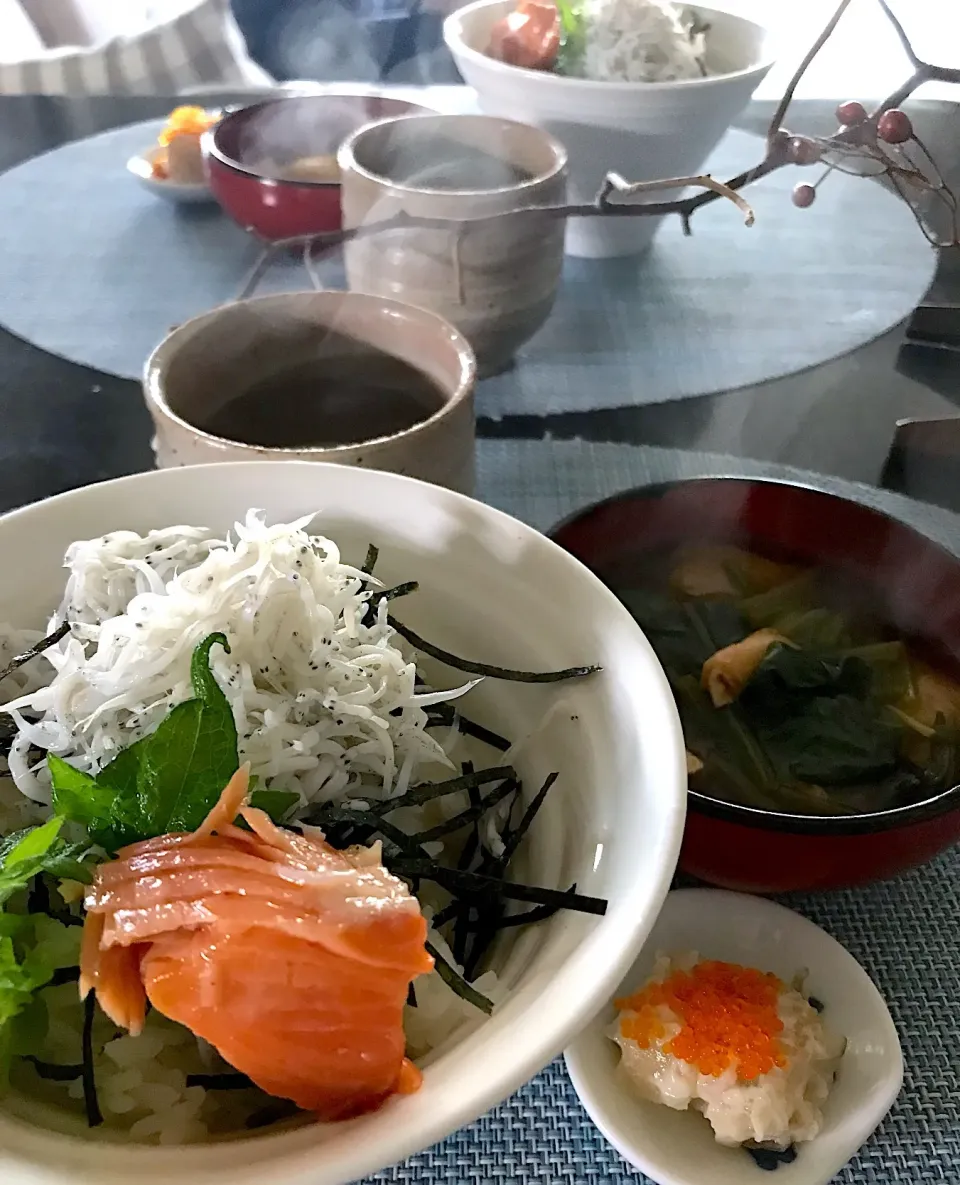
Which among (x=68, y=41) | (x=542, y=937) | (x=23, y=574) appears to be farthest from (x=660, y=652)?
(x=68, y=41)

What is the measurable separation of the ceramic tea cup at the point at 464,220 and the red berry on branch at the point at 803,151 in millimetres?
243

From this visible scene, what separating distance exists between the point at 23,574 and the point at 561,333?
800 mm

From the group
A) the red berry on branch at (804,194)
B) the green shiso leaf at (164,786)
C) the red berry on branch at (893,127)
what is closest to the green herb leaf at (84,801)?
the green shiso leaf at (164,786)

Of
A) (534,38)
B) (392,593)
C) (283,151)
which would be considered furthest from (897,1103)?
(283,151)

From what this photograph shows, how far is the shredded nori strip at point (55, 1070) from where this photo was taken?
52cm

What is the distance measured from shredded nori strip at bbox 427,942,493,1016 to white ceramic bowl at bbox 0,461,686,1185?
15 mm

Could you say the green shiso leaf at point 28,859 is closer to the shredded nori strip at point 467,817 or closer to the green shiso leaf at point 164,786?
the green shiso leaf at point 164,786

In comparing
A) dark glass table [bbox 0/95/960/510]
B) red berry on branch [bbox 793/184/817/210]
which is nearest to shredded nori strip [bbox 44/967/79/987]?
dark glass table [bbox 0/95/960/510]

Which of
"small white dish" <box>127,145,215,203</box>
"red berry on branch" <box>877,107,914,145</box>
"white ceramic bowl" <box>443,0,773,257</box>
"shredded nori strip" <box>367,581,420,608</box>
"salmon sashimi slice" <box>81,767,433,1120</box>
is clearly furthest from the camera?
"small white dish" <box>127,145,215,203</box>

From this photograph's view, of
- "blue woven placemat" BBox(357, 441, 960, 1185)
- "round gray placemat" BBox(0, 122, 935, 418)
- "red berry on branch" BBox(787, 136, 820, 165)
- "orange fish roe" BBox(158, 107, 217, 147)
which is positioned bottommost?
"blue woven placemat" BBox(357, 441, 960, 1185)

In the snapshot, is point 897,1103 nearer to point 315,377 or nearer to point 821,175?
point 315,377

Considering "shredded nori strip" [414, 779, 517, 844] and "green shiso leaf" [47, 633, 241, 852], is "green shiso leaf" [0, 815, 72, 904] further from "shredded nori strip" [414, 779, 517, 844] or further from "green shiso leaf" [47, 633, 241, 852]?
"shredded nori strip" [414, 779, 517, 844]

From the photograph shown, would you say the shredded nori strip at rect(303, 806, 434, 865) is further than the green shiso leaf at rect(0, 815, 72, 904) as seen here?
Yes

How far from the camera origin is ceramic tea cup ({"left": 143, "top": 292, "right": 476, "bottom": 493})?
810mm
